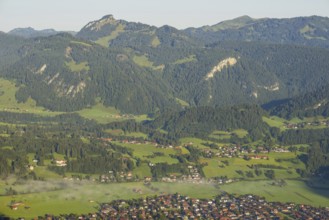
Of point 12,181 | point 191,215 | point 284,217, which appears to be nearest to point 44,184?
point 12,181

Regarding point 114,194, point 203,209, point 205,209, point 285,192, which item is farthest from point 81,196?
point 285,192

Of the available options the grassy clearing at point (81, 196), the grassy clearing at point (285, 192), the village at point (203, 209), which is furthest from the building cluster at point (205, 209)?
the grassy clearing at point (285, 192)

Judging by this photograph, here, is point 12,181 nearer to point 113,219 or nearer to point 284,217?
point 113,219

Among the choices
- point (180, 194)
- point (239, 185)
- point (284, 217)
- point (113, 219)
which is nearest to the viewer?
point (113, 219)

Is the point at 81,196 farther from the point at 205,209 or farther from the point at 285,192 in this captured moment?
the point at 285,192

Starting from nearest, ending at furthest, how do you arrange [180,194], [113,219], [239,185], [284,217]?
[113,219], [284,217], [180,194], [239,185]
